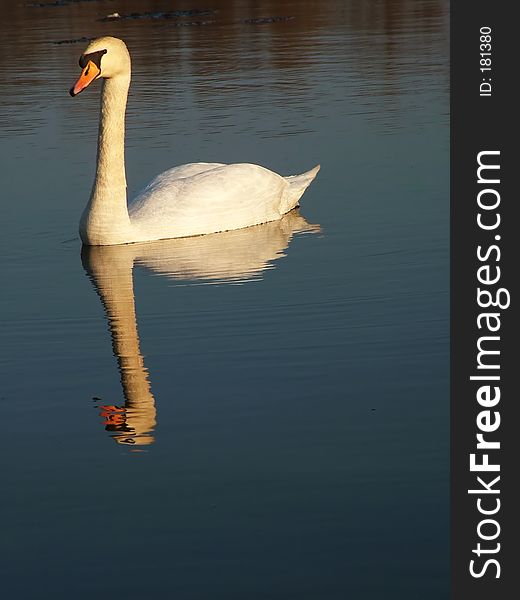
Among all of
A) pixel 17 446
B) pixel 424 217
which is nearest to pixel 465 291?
pixel 17 446

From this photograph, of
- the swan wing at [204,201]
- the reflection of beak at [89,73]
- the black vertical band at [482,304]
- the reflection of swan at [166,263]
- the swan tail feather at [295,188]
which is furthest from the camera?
the swan tail feather at [295,188]

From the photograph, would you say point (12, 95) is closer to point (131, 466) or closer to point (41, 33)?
point (41, 33)

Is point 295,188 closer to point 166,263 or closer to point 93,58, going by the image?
point 93,58

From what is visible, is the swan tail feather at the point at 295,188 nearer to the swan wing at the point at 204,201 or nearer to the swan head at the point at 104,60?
the swan wing at the point at 204,201

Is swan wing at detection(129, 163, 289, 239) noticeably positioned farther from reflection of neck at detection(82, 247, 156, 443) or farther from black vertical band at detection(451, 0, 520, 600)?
black vertical band at detection(451, 0, 520, 600)

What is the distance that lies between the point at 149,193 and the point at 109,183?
41 centimetres

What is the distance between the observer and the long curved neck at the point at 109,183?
503 inches

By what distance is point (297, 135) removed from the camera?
58.5 feet

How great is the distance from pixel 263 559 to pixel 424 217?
7249mm

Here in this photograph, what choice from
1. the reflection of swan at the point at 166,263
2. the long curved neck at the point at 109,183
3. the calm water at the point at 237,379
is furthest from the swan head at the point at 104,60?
the reflection of swan at the point at 166,263

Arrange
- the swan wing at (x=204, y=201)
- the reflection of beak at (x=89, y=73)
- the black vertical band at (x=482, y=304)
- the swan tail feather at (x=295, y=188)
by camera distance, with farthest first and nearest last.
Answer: the swan tail feather at (x=295, y=188) < the swan wing at (x=204, y=201) < the reflection of beak at (x=89, y=73) < the black vertical band at (x=482, y=304)

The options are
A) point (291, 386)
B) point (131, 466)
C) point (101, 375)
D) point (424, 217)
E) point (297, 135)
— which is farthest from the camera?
point (297, 135)

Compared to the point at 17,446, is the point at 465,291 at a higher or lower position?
higher

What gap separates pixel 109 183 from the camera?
1292cm
